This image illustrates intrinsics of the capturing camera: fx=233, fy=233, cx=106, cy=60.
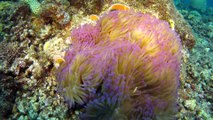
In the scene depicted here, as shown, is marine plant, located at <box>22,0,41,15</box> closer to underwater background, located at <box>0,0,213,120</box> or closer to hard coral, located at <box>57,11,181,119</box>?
underwater background, located at <box>0,0,213,120</box>

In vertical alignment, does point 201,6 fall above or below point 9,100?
below

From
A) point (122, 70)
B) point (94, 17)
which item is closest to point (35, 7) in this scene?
point (94, 17)

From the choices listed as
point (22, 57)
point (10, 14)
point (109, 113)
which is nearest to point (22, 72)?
point (22, 57)

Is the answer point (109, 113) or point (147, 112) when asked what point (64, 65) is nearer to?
point (109, 113)

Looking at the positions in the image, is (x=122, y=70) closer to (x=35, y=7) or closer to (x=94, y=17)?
(x=94, y=17)

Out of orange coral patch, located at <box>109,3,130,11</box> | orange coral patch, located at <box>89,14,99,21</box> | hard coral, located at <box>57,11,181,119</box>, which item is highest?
orange coral patch, located at <box>109,3,130,11</box>

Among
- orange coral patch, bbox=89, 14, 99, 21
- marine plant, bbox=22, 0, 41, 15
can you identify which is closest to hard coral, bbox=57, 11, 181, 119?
orange coral patch, bbox=89, 14, 99, 21

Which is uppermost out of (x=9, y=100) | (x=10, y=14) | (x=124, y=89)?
(x=10, y=14)
